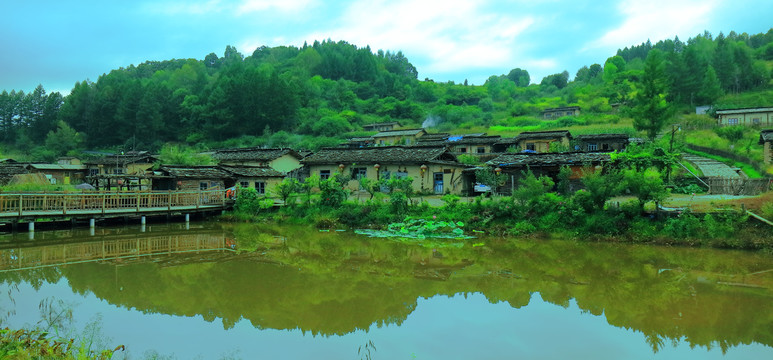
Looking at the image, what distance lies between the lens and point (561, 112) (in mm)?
63031

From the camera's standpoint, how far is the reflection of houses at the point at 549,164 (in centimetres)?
2334

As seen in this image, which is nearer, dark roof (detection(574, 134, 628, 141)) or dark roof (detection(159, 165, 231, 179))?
dark roof (detection(159, 165, 231, 179))

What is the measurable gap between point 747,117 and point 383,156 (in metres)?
36.5

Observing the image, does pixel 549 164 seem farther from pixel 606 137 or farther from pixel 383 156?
pixel 606 137

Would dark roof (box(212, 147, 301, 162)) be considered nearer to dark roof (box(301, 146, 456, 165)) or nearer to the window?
dark roof (box(301, 146, 456, 165))

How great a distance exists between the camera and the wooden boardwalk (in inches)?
729

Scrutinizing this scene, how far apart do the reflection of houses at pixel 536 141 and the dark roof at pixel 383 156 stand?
10798 mm

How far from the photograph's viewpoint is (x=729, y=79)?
6462cm

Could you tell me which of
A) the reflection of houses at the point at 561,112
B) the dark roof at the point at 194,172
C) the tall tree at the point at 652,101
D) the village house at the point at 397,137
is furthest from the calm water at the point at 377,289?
the reflection of houses at the point at 561,112

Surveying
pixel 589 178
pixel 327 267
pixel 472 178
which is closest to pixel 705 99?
pixel 472 178

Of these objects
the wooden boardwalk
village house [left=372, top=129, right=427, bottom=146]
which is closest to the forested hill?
village house [left=372, top=129, right=427, bottom=146]

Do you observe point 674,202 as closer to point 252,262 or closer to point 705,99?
point 252,262

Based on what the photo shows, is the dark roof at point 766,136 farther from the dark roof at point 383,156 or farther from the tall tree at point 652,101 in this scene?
the dark roof at point 383,156

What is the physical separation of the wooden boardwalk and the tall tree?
3094 centimetres
